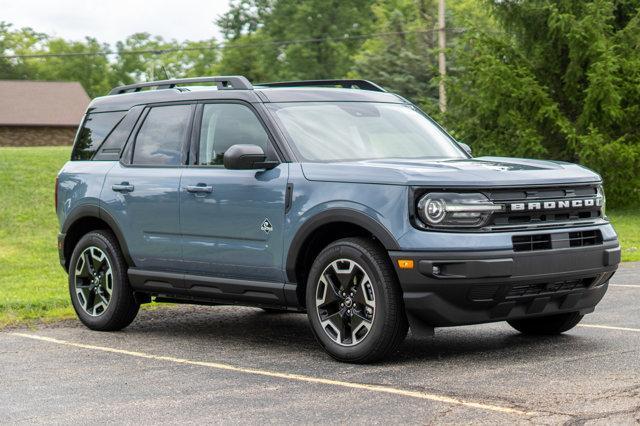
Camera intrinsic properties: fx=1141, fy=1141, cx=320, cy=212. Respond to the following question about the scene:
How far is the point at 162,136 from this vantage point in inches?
369

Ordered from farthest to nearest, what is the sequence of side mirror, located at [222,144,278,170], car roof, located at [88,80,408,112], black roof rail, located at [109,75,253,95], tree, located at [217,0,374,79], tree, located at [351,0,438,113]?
tree, located at [217,0,374,79], tree, located at [351,0,438,113], black roof rail, located at [109,75,253,95], car roof, located at [88,80,408,112], side mirror, located at [222,144,278,170]

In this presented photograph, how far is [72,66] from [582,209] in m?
106

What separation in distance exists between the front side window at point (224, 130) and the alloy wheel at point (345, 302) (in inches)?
50.0

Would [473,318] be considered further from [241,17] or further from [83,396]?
[241,17]

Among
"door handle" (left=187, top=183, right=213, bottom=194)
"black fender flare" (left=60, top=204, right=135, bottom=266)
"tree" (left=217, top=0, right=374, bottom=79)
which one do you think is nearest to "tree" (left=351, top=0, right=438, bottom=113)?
"tree" (left=217, top=0, right=374, bottom=79)

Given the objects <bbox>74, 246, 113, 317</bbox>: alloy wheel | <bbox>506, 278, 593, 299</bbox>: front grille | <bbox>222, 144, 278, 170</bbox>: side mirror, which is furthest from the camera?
<bbox>74, 246, 113, 317</bbox>: alloy wheel

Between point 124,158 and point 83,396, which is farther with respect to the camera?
point 124,158

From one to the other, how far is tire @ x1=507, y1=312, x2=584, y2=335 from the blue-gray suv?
2 cm

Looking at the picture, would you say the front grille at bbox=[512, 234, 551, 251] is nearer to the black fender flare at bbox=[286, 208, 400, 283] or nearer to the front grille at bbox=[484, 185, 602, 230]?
the front grille at bbox=[484, 185, 602, 230]

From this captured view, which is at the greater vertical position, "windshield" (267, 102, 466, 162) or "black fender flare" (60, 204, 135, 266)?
Answer: "windshield" (267, 102, 466, 162)

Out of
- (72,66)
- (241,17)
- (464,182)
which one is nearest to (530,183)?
(464,182)

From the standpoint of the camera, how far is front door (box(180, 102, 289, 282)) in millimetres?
8133

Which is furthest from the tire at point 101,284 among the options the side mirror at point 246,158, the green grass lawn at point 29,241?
the side mirror at point 246,158

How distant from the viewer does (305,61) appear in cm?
7794
